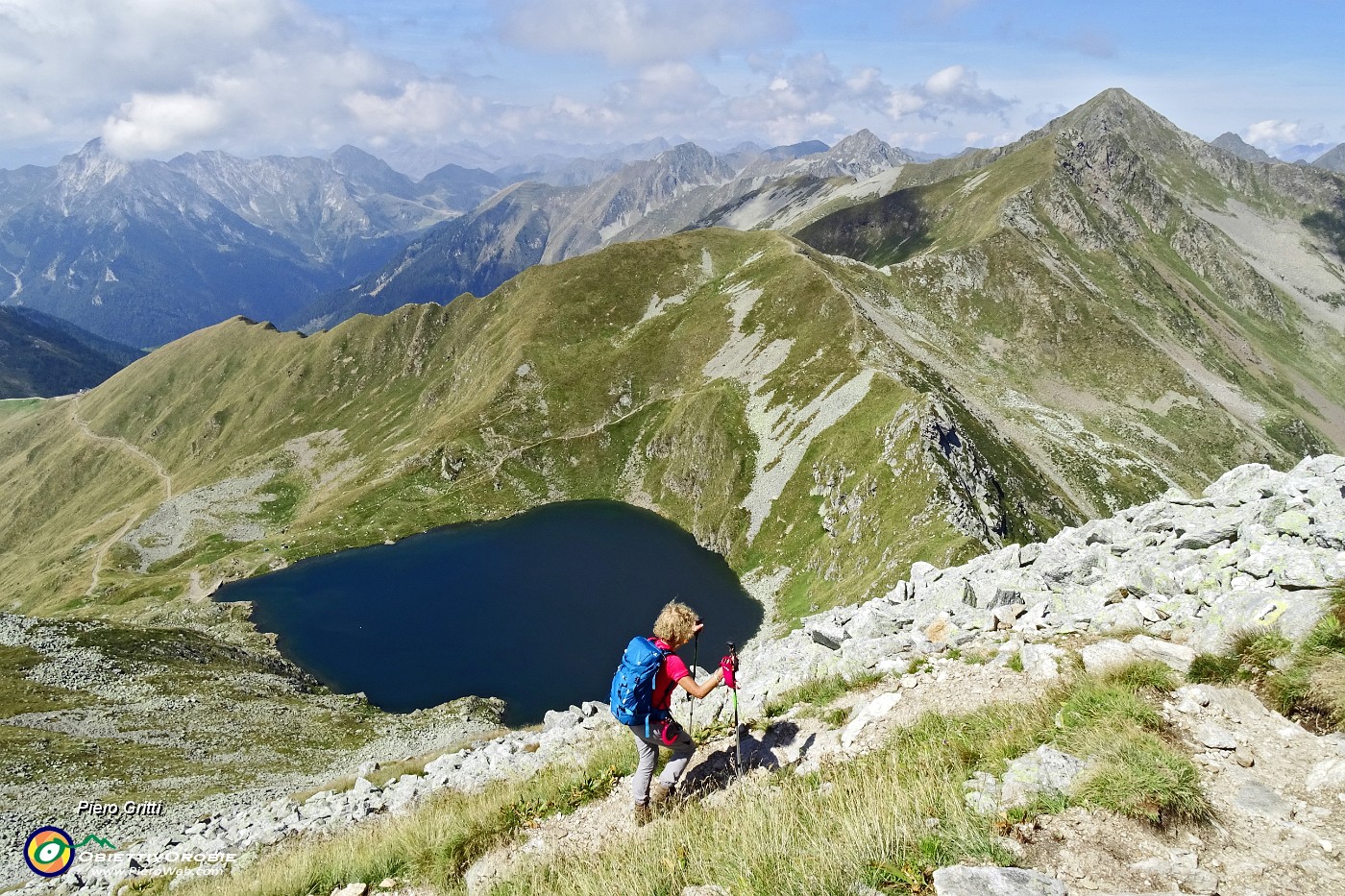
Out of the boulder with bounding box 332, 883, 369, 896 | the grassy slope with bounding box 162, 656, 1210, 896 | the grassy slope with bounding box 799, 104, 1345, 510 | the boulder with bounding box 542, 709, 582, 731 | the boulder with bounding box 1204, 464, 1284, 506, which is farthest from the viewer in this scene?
the grassy slope with bounding box 799, 104, 1345, 510

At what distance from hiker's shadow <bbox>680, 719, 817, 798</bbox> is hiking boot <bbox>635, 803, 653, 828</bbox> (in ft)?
2.48

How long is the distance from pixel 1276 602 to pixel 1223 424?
16508cm

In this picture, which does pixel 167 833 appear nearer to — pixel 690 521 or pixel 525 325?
pixel 690 521

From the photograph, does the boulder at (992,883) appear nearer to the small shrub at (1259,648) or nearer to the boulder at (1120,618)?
the small shrub at (1259,648)

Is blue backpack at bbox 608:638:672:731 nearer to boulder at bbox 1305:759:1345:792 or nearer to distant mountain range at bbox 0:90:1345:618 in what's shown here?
boulder at bbox 1305:759:1345:792

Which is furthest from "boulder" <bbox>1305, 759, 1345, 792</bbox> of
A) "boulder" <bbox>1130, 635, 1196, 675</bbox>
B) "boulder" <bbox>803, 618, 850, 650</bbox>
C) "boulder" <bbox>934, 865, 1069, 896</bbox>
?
"boulder" <bbox>803, 618, 850, 650</bbox>

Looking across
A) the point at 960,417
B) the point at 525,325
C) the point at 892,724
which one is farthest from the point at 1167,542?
the point at 525,325

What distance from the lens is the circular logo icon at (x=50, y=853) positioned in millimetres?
21052

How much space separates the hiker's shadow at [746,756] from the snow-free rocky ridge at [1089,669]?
57 mm

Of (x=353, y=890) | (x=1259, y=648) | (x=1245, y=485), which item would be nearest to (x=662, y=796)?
(x=353, y=890)

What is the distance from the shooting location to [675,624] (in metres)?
9.73

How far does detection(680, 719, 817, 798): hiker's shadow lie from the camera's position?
10.5 m

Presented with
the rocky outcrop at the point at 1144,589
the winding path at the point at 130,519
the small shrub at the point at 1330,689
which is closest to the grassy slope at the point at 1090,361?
the rocky outcrop at the point at 1144,589

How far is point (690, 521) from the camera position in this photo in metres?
108
